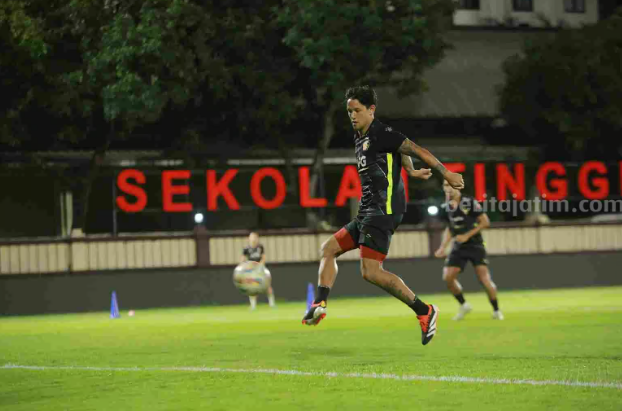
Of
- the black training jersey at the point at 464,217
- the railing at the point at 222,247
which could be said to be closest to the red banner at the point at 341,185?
the railing at the point at 222,247

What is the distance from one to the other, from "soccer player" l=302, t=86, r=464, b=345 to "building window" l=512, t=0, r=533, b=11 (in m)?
29.7

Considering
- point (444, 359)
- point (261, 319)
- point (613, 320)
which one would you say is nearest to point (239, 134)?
point (261, 319)

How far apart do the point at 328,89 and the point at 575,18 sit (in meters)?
13.0

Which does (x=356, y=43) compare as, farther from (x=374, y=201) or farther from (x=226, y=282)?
(x=374, y=201)

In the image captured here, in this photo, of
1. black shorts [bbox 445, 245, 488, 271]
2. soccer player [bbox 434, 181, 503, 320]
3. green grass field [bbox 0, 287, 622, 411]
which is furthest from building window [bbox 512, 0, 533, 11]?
black shorts [bbox 445, 245, 488, 271]

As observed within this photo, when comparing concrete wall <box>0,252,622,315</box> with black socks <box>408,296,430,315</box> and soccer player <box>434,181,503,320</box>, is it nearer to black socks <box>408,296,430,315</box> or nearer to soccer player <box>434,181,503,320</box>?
soccer player <box>434,181,503,320</box>

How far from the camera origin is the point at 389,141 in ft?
34.5

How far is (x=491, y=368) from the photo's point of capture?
10.4 metres

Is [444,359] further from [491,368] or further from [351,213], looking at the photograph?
[351,213]

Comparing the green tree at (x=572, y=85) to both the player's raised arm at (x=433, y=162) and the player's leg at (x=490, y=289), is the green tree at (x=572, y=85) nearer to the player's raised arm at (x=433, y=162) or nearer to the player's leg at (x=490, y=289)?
the player's leg at (x=490, y=289)

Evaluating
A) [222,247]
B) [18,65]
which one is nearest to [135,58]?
[18,65]

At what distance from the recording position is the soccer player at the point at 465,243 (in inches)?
708

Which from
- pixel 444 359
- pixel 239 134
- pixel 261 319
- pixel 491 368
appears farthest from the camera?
pixel 239 134

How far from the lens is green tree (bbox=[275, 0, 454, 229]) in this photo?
29.2m
